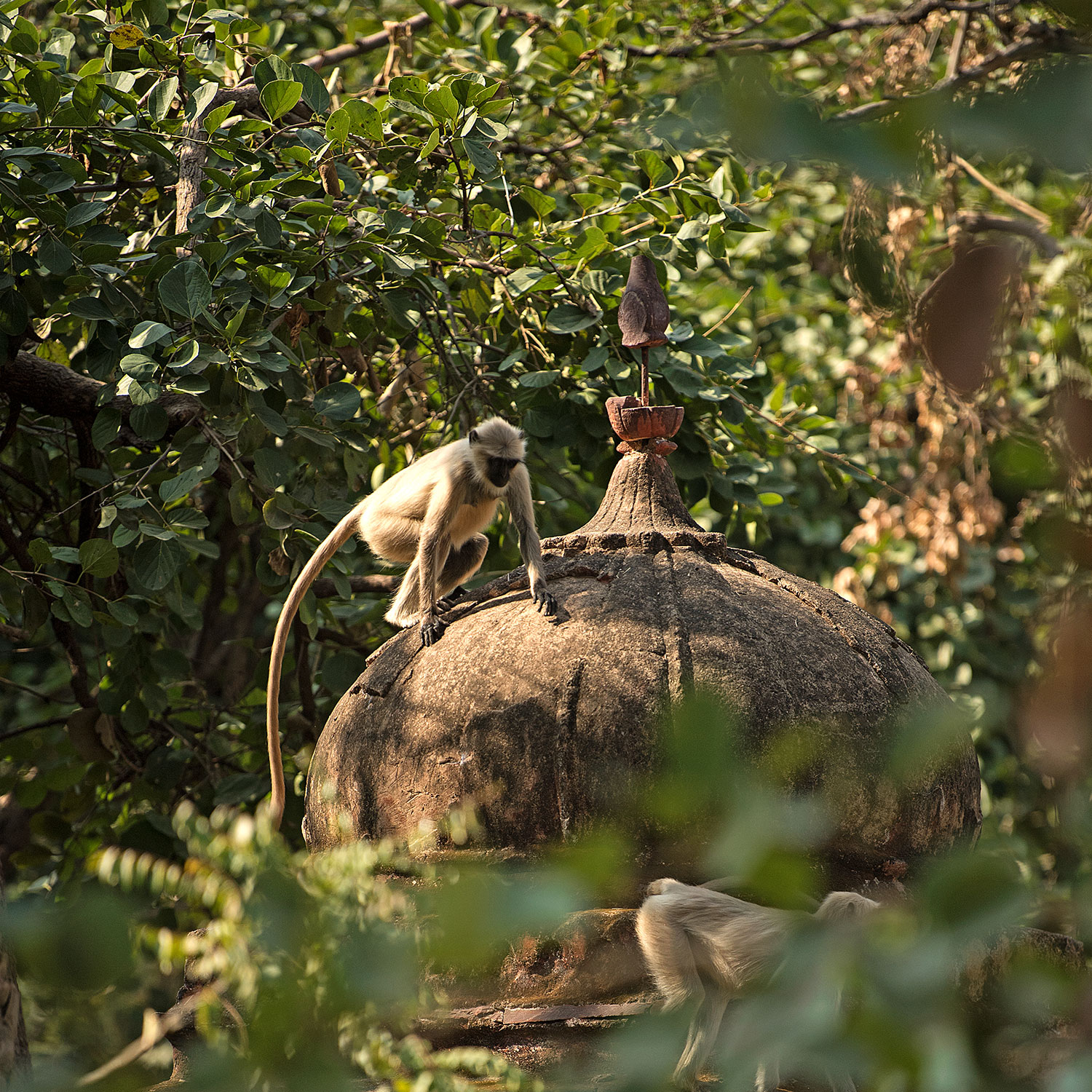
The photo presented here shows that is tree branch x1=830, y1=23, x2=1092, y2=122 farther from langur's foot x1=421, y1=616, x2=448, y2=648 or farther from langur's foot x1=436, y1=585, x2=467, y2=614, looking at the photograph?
langur's foot x1=436, y1=585, x2=467, y2=614

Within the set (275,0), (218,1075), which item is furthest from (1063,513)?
(275,0)

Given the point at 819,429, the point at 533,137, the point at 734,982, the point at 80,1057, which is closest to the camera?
the point at 80,1057

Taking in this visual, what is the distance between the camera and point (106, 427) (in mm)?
4551

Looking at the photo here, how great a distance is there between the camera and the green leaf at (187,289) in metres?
4.09

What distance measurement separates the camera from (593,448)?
564 cm

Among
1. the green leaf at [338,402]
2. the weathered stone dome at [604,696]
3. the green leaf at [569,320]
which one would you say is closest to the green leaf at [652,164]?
the green leaf at [569,320]

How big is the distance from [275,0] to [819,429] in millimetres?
5177

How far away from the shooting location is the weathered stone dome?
135 inches

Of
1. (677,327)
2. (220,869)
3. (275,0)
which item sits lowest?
(677,327)

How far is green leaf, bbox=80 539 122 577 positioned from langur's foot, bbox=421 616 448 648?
1202 millimetres

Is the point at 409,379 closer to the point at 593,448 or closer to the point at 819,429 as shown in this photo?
the point at 593,448

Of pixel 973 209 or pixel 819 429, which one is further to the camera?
pixel 819 429

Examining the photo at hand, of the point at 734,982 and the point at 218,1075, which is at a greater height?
the point at 218,1075

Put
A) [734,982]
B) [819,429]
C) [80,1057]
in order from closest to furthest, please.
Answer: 1. [80,1057]
2. [734,982]
3. [819,429]
